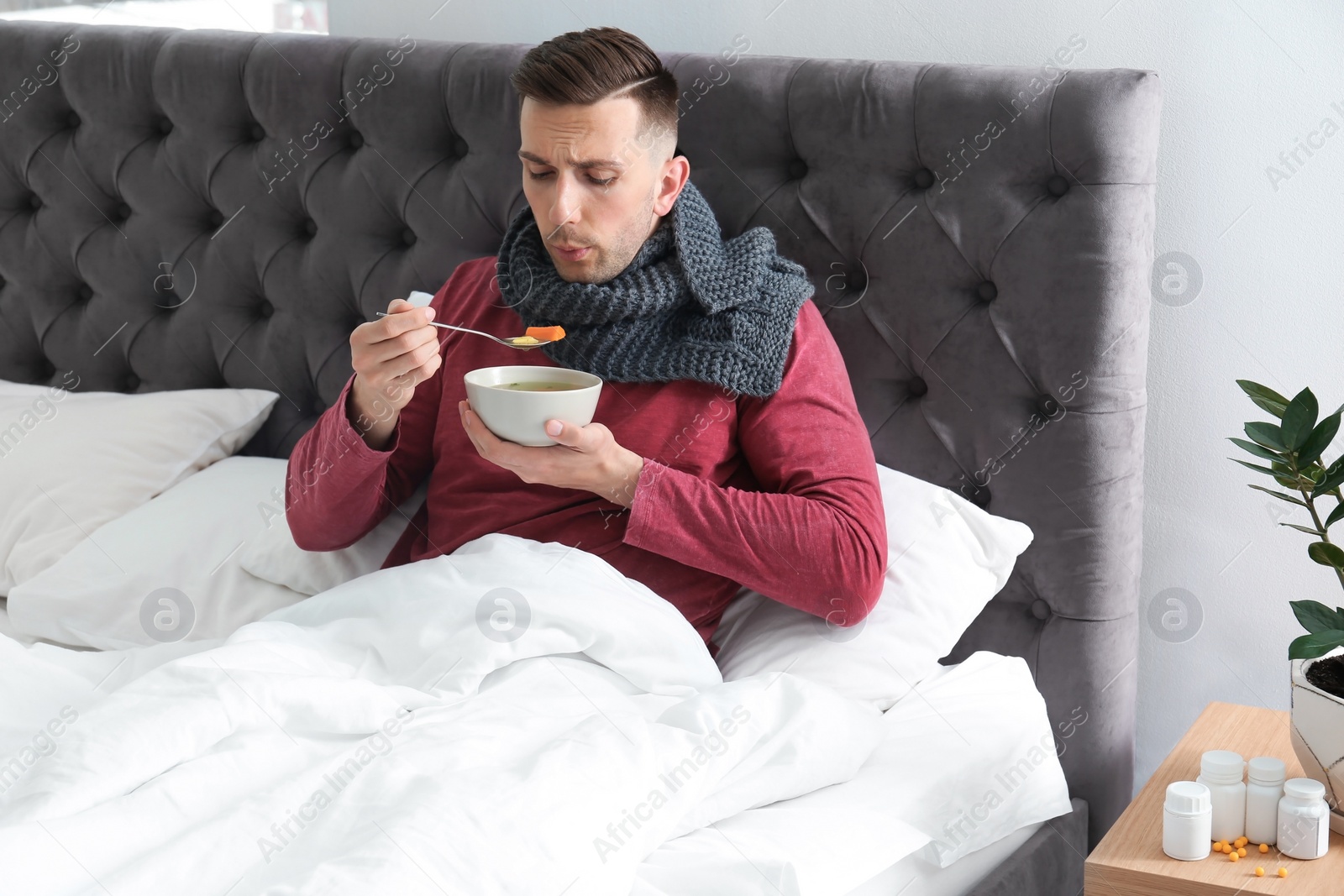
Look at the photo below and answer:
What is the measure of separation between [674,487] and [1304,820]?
25.2 inches

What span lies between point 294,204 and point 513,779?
112cm

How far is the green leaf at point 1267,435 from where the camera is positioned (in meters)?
1.02

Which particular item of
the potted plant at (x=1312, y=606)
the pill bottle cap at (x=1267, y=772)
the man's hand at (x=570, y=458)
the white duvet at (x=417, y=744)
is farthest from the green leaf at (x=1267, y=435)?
the man's hand at (x=570, y=458)

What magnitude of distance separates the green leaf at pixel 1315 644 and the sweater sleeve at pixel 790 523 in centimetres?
38

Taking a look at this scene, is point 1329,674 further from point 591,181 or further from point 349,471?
point 349,471

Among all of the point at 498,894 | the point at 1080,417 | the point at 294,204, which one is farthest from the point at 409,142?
the point at 498,894

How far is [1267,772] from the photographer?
40.9 inches

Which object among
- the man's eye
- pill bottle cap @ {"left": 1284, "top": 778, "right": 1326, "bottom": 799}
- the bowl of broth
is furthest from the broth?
pill bottle cap @ {"left": 1284, "top": 778, "right": 1326, "bottom": 799}

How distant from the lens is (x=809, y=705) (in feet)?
3.41

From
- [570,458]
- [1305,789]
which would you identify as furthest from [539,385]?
[1305,789]

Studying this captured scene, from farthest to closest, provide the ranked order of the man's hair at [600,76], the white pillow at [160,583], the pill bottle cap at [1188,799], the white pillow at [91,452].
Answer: the white pillow at [91,452] → the white pillow at [160,583] → the man's hair at [600,76] → the pill bottle cap at [1188,799]

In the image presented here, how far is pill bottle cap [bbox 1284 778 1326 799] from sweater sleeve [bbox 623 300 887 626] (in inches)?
15.9

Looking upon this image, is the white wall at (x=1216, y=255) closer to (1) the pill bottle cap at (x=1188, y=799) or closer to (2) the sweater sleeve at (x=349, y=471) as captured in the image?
(1) the pill bottle cap at (x=1188, y=799)

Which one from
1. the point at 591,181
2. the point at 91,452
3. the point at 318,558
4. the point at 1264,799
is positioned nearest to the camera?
the point at 1264,799
